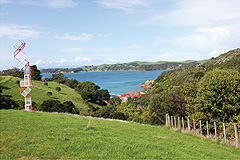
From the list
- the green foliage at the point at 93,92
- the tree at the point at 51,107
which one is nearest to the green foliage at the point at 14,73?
the green foliage at the point at 93,92

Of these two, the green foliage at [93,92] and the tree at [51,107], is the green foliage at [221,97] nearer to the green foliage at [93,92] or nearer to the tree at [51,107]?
the tree at [51,107]

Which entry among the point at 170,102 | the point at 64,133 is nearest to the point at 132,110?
the point at 170,102

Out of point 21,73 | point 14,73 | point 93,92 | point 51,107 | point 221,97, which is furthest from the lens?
point 14,73

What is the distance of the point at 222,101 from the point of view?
14305mm

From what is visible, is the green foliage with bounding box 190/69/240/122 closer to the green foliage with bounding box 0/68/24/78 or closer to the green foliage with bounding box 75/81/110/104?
the green foliage with bounding box 75/81/110/104

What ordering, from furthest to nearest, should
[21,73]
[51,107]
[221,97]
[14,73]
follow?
[14,73] < [21,73] < [51,107] < [221,97]

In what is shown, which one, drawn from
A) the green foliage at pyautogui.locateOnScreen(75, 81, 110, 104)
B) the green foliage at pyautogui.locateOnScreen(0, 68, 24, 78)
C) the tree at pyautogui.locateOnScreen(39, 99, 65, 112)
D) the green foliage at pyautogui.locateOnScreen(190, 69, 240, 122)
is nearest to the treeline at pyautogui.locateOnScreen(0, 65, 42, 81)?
the green foliage at pyautogui.locateOnScreen(0, 68, 24, 78)

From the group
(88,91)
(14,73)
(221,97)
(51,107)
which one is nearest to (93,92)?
(88,91)

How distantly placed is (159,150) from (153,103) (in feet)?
42.3

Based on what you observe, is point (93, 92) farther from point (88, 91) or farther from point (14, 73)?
point (14, 73)

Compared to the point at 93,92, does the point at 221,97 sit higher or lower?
Result: higher

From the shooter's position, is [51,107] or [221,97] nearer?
[221,97]

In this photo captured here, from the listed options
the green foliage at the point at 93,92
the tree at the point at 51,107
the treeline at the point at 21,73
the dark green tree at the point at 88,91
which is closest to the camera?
the tree at the point at 51,107

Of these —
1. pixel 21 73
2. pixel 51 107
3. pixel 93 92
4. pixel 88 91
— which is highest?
pixel 21 73
